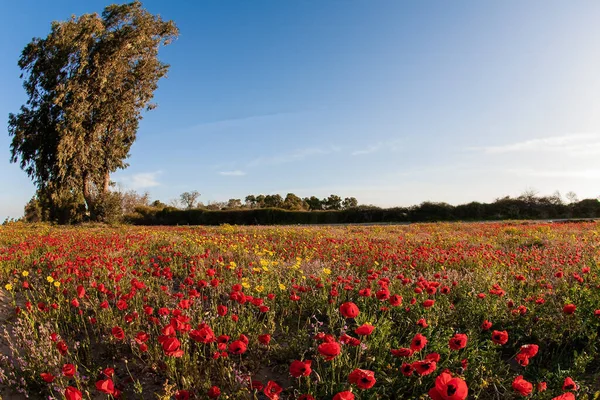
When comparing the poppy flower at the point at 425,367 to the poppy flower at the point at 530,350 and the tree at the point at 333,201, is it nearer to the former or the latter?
the poppy flower at the point at 530,350

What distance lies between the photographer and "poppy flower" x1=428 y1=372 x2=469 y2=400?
5.41 feet

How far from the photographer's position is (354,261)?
290 inches

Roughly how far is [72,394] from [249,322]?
82.3 inches

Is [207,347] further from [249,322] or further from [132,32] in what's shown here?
[132,32]

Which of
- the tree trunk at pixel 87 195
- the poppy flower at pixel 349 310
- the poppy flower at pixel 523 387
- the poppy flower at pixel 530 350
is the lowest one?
the poppy flower at pixel 523 387

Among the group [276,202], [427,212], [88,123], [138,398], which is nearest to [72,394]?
[138,398]

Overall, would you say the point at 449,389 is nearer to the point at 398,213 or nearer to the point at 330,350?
the point at 330,350

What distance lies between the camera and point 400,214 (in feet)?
119

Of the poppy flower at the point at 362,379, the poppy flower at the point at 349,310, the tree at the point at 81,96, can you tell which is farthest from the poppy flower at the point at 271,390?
the tree at the point at 81,96

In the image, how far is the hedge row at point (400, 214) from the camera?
35.2 meters

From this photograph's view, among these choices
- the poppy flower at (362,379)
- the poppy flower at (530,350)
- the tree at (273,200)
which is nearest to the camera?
the poppy flower at (362,379)

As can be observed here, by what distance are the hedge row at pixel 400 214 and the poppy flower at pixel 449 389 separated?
34.3m

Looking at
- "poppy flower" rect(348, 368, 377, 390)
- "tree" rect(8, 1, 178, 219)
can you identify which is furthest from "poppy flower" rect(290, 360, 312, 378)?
"tree" rect(8, 1, 178, 219)

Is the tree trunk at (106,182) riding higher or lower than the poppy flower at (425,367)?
higher
